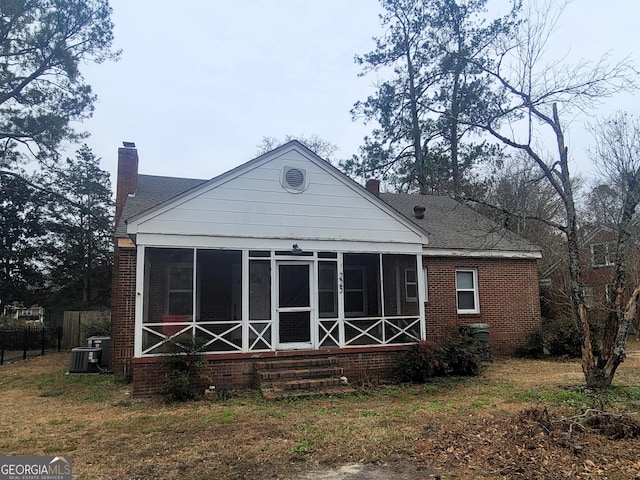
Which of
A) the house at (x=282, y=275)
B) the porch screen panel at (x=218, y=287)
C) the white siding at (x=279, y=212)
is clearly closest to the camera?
the house at (x=282, y=275)

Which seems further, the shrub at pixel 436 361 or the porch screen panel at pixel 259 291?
the porch screen panel at pixel 259 291

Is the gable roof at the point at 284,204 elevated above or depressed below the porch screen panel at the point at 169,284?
above

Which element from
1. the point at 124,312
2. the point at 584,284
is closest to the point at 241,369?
the point at 124,312

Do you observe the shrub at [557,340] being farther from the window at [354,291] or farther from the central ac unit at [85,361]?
the central ac unit at [85,361]

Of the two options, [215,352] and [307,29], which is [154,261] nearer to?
[215,352]

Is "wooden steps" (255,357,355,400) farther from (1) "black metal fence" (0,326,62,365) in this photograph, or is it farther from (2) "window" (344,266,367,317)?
(1) "black metal fence" (0,326,62,365)

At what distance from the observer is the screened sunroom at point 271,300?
9914 millimetres

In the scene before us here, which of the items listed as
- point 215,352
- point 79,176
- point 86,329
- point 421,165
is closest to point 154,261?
point 215,352

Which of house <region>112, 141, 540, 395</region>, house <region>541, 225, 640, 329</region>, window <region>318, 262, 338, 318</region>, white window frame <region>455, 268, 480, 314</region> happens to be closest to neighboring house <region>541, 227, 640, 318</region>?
house <region>541, 225, 640, 329</region>

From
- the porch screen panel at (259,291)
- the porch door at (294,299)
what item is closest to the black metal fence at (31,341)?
the porch screen panel at (259,291)

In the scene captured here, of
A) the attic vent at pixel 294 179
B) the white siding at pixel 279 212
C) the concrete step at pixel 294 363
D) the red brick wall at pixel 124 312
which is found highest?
the attic vent at pixel 294 179

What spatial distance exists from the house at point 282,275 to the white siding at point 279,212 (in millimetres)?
24

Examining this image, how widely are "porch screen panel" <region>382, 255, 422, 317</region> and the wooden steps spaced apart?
13.1 feet

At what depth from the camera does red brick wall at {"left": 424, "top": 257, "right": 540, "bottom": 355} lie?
45.8 ft
